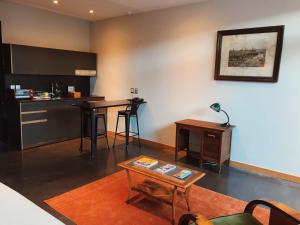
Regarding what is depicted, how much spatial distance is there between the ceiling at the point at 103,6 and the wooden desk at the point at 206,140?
2.13 metres

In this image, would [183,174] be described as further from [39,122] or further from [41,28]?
[41,28]

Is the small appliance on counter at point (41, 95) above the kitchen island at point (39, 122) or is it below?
above

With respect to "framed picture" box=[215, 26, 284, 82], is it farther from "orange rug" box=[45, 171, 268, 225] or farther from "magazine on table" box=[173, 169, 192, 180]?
"magazine on table" box=[173, 169, 192, 180]

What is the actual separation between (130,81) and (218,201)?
10.6 feet

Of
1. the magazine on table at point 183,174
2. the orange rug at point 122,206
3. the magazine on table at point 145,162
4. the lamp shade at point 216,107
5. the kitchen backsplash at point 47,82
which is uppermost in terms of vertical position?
the kitchen backsplash at point 47,82

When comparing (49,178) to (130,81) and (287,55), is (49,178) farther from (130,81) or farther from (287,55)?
(287,55)

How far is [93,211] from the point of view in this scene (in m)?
2.56

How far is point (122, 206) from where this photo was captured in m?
2.67

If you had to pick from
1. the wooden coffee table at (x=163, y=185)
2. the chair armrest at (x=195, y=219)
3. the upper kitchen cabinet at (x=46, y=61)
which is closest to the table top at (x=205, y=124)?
the wooden coffee table at (x=163, y=185)

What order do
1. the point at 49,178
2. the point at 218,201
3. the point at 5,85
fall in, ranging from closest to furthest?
the point at 218,201
the point at 49,178
the point at 5,85

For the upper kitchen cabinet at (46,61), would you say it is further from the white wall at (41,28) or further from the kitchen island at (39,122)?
the kitchen island at (39,122)

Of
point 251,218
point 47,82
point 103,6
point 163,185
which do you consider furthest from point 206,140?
point 47,82

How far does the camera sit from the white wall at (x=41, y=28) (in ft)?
15.2

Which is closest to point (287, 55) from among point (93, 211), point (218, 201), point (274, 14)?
point (274, 14)
